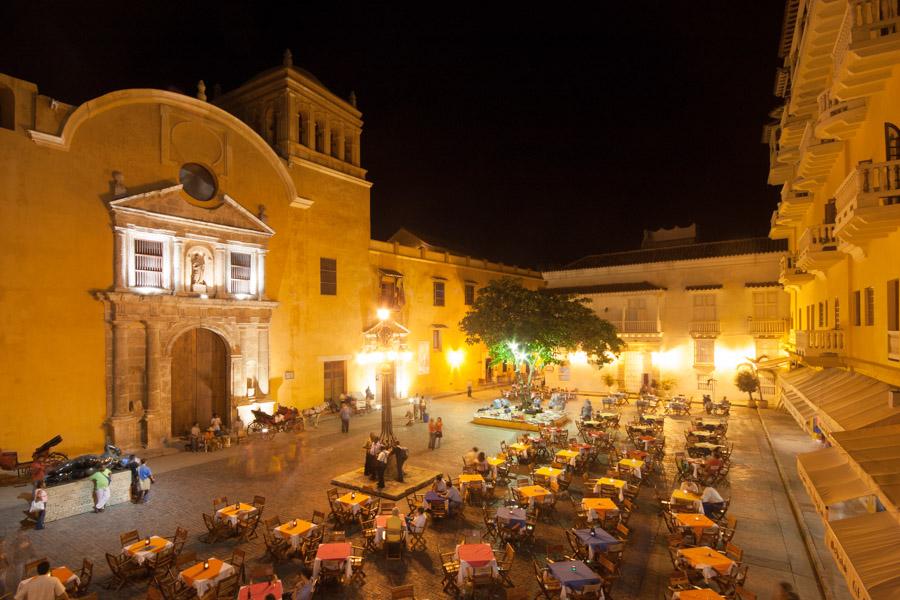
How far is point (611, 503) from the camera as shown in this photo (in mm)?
11195

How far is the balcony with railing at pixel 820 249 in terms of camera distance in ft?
41.5

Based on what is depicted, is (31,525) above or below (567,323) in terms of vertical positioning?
below

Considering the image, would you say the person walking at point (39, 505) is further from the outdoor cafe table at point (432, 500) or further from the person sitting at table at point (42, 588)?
the outdoor cafe table at point (432, 500)

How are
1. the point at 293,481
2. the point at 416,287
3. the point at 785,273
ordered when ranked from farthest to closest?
the point at 416,287 → the point at 785,273 → the point at 293,481

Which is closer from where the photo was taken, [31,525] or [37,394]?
[31,525]

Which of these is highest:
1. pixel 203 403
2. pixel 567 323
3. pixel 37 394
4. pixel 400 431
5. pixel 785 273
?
pixel 785 273

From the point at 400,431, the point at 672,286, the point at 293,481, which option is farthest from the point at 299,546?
the point at 672,286

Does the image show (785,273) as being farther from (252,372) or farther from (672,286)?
(252,372)

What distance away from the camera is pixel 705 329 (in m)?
30.8

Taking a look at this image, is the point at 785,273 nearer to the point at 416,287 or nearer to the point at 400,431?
the point at 400,431

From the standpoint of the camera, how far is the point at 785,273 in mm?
18891

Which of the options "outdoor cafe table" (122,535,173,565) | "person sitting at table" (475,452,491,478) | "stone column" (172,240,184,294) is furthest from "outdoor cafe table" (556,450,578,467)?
"stone column" (172,240,184,294)

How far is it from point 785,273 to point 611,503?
1341cm

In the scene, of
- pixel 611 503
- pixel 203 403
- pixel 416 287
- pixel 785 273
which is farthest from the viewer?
pixel 416 287
